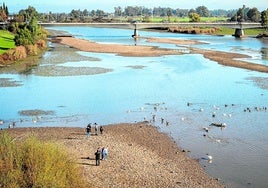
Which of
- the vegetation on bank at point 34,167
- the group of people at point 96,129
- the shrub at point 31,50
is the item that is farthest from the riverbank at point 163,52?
the vegetation on bank at point 34,167

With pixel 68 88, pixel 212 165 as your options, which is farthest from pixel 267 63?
pixel 212 165

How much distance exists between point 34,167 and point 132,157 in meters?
14.8

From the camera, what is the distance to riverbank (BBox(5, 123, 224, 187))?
3042 centimetres

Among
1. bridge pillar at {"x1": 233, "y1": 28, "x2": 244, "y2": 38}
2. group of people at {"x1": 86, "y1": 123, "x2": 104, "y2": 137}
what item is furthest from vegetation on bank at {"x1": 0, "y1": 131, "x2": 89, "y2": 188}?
bridge pillar at {"x1": 233, "y1": 28, "x2": 244, "y2": 38}

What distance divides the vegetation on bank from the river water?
43.7 ft

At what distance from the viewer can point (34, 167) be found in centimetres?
2095

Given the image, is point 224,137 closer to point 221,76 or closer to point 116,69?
point 221,76

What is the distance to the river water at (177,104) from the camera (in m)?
37.1

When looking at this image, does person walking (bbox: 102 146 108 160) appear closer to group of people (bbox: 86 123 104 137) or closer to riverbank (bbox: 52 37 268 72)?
group of people (bbox: 86 123 104 137)

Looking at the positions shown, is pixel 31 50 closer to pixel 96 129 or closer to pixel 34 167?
pixel 96 129

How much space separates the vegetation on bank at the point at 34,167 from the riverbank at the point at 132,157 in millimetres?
6803

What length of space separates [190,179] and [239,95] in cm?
3152

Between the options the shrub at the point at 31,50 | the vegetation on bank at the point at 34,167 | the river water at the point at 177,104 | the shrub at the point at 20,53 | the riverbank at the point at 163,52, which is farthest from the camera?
the shrub at the point at 31,50

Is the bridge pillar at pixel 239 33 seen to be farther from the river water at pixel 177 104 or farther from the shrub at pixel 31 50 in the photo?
the shrub at pixel 31 50
